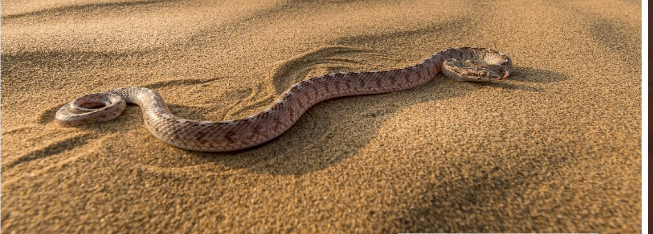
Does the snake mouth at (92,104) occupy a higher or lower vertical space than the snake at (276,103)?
higher

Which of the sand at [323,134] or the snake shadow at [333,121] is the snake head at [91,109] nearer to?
the sand at [323,134]

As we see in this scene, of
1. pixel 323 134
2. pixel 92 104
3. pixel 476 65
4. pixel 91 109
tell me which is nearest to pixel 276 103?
pixel 323 134

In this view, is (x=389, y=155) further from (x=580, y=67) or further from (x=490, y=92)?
(x=580, y=67)

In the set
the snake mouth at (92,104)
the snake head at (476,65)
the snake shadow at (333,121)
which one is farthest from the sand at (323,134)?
the snake mouth at (92,104)

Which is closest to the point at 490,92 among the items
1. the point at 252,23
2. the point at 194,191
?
the point at 194,191

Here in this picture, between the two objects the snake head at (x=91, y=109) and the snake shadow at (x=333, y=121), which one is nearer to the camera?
the snake shadow at (x=333, y=121)

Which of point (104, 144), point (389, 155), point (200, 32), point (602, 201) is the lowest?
point (602, 201)

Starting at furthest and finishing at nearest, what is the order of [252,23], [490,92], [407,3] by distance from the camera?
1. [407,3]
2. [252,23]
3. [490,92]
